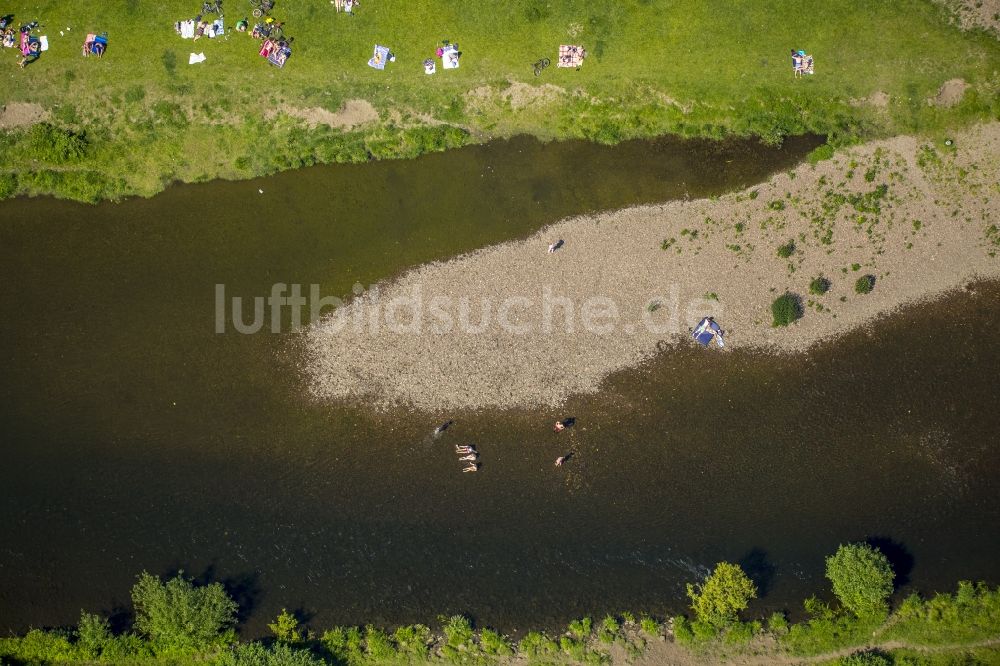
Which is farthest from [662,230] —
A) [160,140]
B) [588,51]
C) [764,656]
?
[160,140]

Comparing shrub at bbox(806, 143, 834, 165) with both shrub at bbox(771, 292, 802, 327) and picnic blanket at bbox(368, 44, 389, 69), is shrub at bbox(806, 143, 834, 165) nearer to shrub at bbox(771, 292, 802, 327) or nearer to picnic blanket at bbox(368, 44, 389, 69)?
shrub at bbox(771, 292, 802, 327)

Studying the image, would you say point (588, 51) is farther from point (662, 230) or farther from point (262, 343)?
point (262, 343)

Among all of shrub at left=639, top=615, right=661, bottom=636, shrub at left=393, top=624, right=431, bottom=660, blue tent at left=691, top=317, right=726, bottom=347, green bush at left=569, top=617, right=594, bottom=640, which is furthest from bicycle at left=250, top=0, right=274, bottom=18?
shrub at left=639, top=615, right=661, bottom=636

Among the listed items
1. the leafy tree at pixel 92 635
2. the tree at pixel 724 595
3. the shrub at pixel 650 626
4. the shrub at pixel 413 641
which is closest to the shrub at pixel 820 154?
the tree at pixel 724 595

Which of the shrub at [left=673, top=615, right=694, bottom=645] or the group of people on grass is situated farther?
the group of people on grass

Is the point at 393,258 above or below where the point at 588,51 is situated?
below

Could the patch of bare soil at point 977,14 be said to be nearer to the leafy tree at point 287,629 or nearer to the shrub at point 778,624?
the shrub at point 778,624
